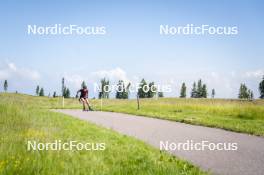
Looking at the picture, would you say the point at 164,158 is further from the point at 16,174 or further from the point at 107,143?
the point at 16,174

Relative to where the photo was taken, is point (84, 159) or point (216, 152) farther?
point (216, 152)

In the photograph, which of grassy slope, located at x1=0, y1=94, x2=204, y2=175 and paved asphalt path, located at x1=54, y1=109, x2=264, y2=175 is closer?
grassy slope, located at x1=0, y1=94, x2=204, y2=175

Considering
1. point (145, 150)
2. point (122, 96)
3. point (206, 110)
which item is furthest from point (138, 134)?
point (122, 96)

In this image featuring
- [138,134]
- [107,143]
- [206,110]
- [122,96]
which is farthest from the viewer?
[122,96]

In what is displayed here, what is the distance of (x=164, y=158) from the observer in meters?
9.03

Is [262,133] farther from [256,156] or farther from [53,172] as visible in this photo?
[53,172]

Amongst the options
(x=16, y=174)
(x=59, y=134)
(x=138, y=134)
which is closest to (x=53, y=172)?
(x=16, y=174)

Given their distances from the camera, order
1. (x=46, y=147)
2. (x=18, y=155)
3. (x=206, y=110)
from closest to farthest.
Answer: (x=18, y=155) < (x=46, y=147) < (x=206, y=110)

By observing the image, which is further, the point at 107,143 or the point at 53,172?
the point at 107,143

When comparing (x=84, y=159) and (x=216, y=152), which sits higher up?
(x=84, y=159)

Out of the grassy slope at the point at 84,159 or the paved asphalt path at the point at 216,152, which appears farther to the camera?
the paved asphalt path at the point at 216,152

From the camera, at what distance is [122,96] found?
15088 cm

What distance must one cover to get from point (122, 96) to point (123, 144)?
13993 centimetres

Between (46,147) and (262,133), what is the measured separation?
336 inches
